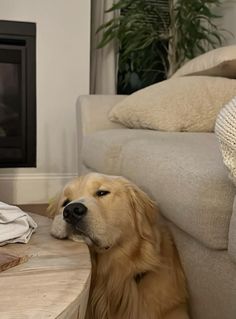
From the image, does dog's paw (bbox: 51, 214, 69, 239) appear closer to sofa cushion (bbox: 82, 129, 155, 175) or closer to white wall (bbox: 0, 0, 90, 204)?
sofa cushion (bbox: 82, 129, 155, 175)

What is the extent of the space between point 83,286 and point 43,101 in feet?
6.85

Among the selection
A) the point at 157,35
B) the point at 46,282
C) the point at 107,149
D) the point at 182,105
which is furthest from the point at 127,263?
the point at 157,35

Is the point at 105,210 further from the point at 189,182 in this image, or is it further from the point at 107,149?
the point at 107,149

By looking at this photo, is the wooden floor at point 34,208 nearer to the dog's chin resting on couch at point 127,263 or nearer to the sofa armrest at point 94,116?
the sofa armrest at point 94,116

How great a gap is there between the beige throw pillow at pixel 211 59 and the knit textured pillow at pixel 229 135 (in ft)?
3.68

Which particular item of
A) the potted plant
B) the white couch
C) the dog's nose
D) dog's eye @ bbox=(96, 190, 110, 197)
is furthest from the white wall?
the dog's nose

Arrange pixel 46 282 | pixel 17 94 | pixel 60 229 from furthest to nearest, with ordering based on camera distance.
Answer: pixel 17 94 → pixel 60 229 → pixel 46 282

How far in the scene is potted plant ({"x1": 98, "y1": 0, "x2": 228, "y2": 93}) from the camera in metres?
2.70

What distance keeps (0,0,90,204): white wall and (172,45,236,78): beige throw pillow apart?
0.83 m

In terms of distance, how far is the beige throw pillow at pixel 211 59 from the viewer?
178cm

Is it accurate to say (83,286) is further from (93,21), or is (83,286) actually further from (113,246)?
(93,21)

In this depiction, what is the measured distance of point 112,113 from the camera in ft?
6.03

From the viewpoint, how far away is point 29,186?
8.82 ft

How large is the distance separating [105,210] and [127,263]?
0.46 feet
